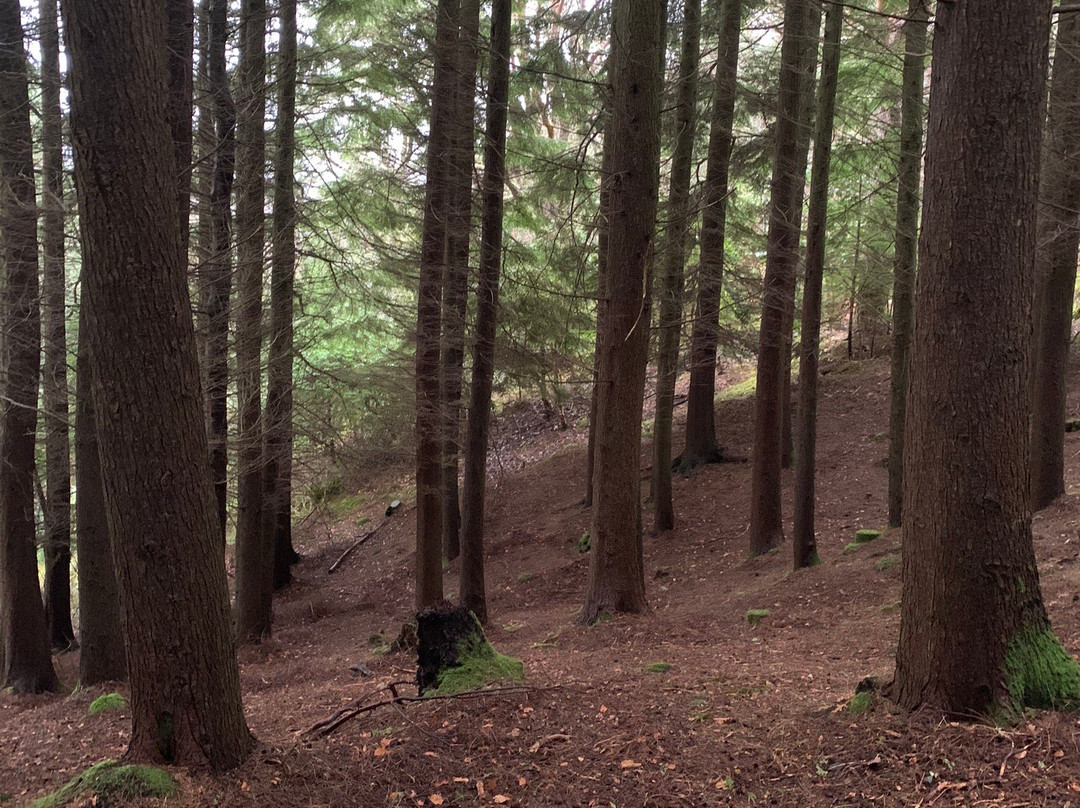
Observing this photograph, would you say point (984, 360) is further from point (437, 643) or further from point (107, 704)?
point (107, 704)

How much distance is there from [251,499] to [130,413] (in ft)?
25.0

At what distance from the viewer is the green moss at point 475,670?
5016mm

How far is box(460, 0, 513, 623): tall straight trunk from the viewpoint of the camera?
980cm

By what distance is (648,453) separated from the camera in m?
18.7

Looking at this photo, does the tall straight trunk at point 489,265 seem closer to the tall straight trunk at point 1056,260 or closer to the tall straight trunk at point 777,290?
the tall straight trunk at point 777,290

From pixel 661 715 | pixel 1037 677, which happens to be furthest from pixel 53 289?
pixel 1037 677

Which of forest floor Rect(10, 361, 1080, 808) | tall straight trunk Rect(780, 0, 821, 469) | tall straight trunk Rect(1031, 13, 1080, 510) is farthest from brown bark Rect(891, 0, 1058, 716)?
tall straight trunk Rect(780, 0, 821, 469)

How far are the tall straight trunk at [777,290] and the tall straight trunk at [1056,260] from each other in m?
2.99

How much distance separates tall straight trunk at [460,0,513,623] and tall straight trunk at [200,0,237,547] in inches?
119

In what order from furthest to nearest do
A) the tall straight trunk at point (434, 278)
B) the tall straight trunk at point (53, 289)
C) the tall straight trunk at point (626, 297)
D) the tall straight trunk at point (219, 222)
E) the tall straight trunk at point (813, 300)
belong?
the tall straight trunk at point (813, 300) < the tall straight trunk at point (434, 278) < the tall straight trunk at point (219, 222) < the tall straight trunk at point (53, 289) < the tall straight trunk at point (626, 297)

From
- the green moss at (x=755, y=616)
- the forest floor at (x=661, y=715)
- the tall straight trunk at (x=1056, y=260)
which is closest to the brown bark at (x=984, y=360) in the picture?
the forest floor at (x=661, y=715)

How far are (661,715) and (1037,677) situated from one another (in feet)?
6.47

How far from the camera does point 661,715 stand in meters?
4.56

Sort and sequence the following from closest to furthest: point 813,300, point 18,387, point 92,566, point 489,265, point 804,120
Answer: point 92,566 < point 18,387 < point 489,265 < point 813,300 < point 804,120
